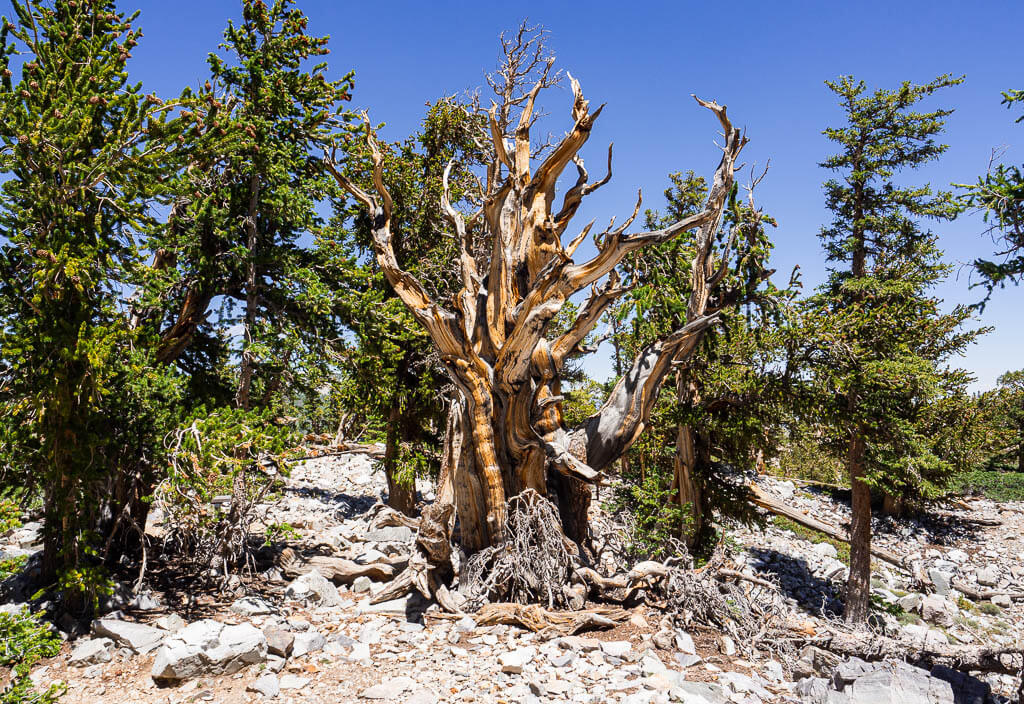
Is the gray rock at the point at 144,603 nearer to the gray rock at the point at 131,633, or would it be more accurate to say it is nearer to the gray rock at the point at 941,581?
the gray rock at the point at 131,633

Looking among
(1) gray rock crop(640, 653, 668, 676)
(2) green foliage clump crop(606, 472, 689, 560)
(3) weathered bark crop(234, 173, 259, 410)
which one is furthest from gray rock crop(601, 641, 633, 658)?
(3) weathered bark crop(234, 173, 259, 410)

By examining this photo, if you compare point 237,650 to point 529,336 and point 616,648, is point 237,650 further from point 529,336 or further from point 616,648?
point 529,336

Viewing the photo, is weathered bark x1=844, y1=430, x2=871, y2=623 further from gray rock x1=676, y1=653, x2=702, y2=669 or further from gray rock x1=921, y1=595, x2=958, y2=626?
Result: gray rock x1=676, y1=653, x2=702, y2=669

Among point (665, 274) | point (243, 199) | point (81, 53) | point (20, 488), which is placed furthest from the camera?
point (665, 274)

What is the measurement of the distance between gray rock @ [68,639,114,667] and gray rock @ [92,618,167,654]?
0.39ft

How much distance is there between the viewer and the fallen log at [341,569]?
7840 millimetres

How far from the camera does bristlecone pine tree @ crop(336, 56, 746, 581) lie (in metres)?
6.91

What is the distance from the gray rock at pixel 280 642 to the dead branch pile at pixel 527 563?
193cm

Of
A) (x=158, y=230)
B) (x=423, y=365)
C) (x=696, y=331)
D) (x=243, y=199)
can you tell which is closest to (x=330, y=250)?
(x=243, y=199)

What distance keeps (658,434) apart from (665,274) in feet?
11.9

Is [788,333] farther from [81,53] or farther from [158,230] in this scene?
[81,53]

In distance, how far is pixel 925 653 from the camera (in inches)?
234

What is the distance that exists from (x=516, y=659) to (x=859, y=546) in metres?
8.77

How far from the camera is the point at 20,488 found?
698 centimetres
